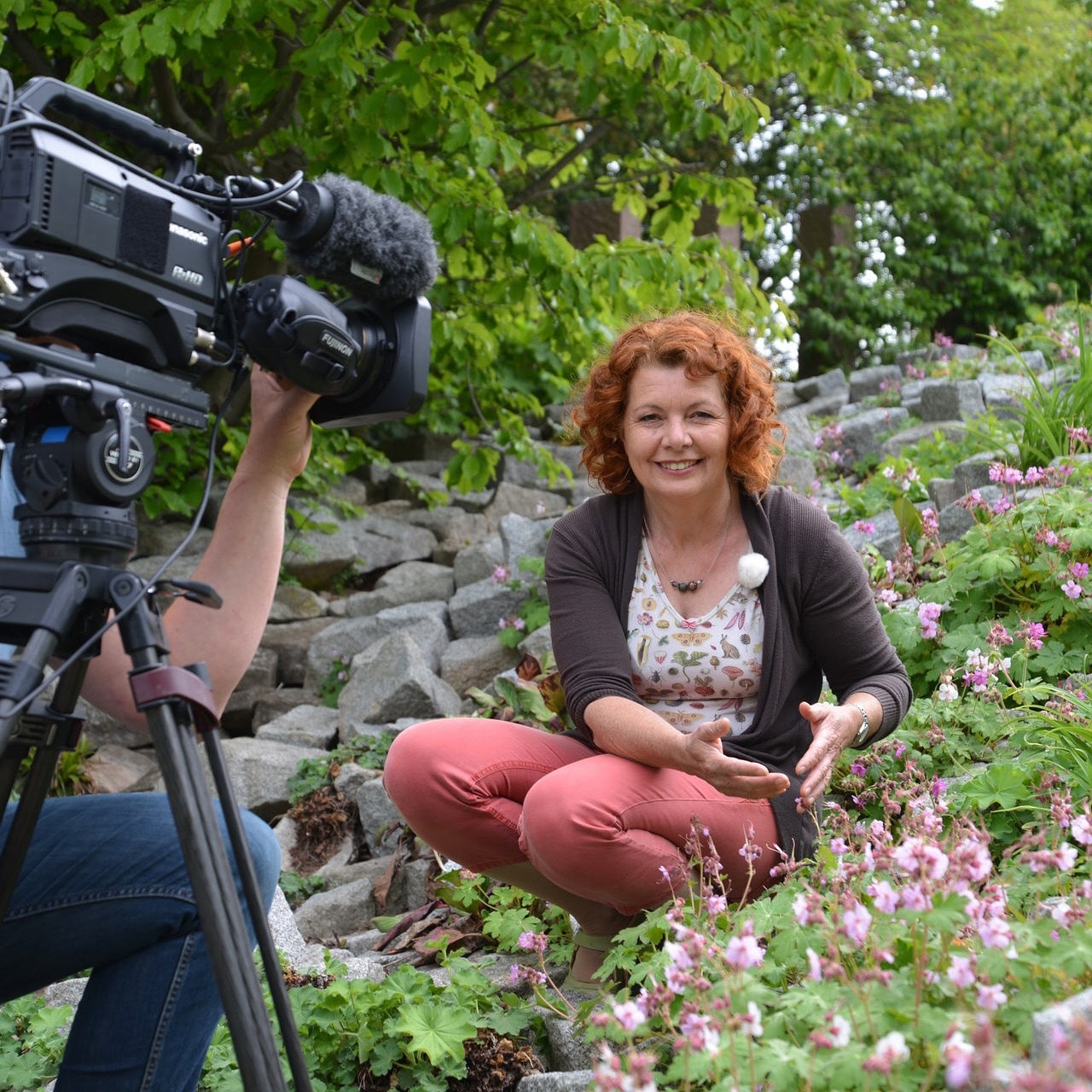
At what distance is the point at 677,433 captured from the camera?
2689 millimetres

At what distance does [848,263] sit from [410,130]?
24.4ft

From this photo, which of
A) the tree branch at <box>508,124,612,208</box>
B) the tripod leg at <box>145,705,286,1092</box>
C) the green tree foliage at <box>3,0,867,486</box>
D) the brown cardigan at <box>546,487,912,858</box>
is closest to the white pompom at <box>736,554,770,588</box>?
the brown cardigan at <box>546,487,912,858</box>

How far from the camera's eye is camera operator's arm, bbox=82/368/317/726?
2002 mm

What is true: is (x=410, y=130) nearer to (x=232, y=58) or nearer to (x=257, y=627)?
(x=232, y=58)

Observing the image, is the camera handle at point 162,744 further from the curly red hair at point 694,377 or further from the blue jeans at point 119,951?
the curly red hair at point 694,377

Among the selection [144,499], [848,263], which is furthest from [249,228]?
[848,263]

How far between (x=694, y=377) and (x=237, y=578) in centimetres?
114

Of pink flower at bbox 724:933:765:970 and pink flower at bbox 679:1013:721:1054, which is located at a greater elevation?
pink flower at bbox 724:933:765:970

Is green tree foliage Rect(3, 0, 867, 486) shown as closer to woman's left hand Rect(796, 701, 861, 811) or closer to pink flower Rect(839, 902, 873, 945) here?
woman's left hand Rect(796, 701, 861, 811)

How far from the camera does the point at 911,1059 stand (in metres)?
1.50

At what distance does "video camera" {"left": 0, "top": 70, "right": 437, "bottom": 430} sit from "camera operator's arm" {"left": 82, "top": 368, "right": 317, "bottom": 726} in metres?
0.11

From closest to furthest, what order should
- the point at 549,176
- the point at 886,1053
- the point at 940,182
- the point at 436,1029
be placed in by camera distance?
the point at 886,1053, the point at 436,1029, the point at 549,176, the point at 940,182

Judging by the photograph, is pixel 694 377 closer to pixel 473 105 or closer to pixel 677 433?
pixel 677 433

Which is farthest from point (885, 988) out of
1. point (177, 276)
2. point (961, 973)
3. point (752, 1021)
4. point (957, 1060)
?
point (177, 276)
